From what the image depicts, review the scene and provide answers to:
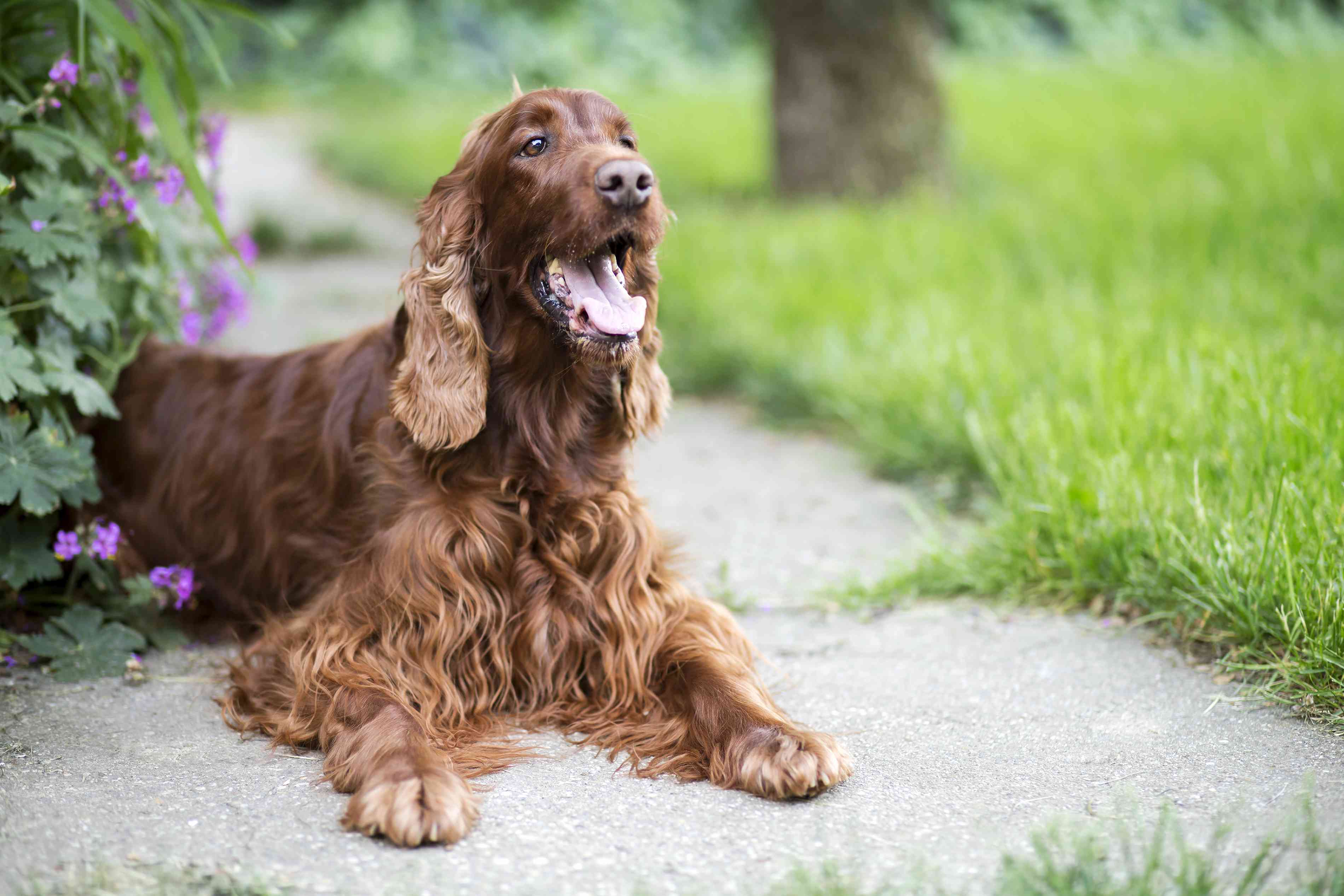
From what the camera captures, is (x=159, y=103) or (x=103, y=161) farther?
(x=103, y=161)

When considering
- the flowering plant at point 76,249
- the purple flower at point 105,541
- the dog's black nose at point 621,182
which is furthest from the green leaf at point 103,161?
the dog's black nose at point 621,182

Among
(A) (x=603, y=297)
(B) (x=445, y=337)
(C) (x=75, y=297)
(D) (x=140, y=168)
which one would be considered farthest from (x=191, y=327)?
(A) (x=603, y=297)

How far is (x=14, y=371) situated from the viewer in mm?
2584

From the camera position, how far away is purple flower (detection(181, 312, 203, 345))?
3580 mm

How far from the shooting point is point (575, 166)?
8.11ft

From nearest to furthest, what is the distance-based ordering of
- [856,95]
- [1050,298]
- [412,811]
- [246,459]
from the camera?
[412,811] < [246,459] < [1050,298] < [856,95]

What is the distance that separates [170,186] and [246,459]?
0.71 metres

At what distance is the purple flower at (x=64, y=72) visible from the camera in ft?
9.07

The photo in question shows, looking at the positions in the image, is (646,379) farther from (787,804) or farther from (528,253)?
(787,804)

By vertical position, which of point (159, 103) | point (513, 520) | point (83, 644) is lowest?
point (83, 644)

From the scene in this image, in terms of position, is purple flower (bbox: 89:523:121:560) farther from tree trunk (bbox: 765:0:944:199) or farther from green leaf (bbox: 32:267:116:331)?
tree trunk (bbox: 765:0:944:199)

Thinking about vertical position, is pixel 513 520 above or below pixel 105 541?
above

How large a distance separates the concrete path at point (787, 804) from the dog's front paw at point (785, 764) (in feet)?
0.11

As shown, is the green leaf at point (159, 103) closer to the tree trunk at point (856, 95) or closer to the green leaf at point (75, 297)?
the green leaf at point (75, 297)
